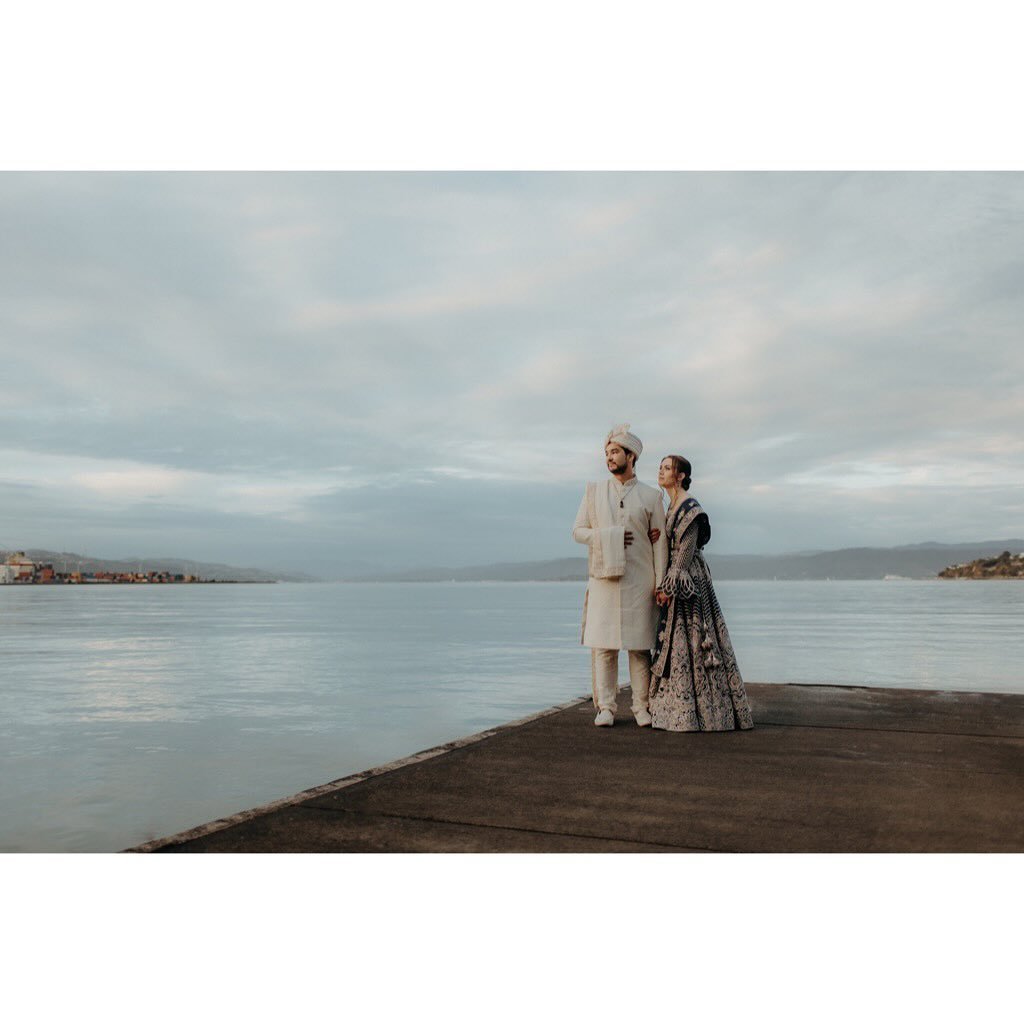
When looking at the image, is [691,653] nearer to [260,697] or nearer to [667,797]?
[667,797]

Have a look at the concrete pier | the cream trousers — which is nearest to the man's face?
the cream trousers

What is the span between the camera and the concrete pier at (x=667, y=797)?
316 centimetres

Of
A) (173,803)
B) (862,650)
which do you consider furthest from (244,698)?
(862,650)

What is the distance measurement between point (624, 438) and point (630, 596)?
1054mm

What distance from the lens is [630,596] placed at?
564cm

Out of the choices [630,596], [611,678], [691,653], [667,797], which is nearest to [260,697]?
[611,678]

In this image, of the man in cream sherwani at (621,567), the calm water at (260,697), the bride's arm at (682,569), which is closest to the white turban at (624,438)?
the man in cream sherwani at (621,567)

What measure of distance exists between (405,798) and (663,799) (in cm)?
114

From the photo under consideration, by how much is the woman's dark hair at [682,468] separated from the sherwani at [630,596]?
22 centimetres

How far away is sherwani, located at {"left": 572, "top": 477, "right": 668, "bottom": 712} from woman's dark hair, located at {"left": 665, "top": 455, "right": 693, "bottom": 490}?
0.72 feet

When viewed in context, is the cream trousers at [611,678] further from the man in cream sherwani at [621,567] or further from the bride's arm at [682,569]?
the bride's arm at [682,569]

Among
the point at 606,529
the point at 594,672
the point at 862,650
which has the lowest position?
the point at 862,650
